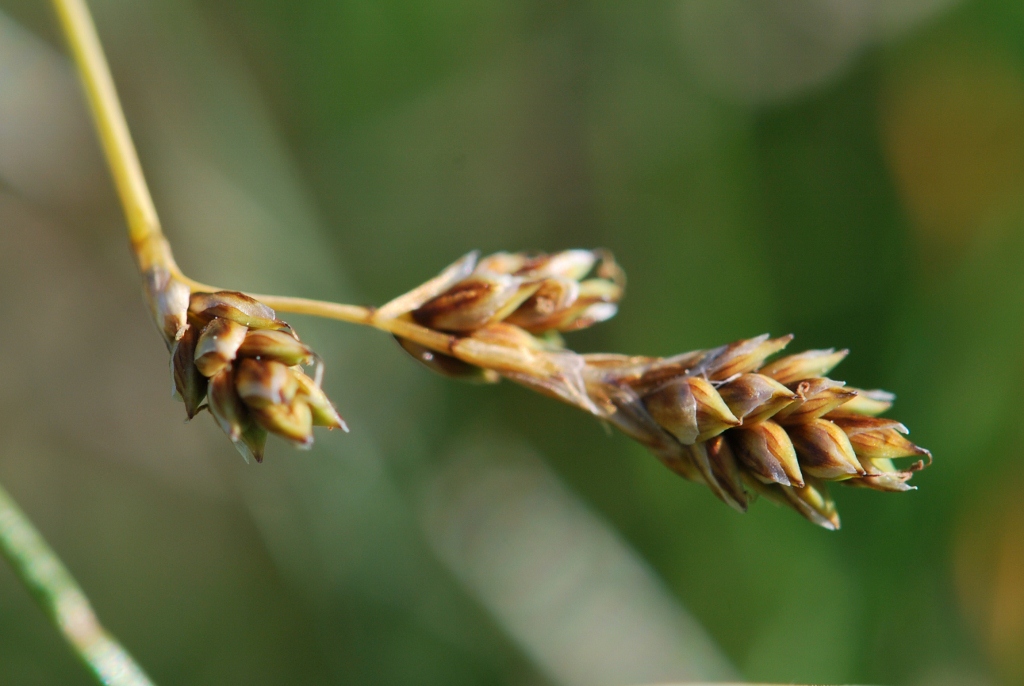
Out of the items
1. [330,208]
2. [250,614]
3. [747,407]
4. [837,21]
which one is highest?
[330,208]

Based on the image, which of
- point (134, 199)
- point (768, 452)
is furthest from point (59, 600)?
point (768, 452)

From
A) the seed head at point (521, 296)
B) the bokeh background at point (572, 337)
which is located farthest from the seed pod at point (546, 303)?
the bokeh background at point (572, 337)

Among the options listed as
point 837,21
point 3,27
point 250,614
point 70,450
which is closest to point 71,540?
point 70,450

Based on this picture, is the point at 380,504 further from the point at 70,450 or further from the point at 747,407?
the point at 747,407

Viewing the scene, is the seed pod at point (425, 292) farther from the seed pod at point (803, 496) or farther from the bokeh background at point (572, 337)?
the bokeh background at point (572, 337)

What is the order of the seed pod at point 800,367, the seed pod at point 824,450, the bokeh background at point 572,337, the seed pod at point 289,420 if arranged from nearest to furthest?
the seed pod at point 289,420
the seed pod at point 824,450
the seed pod at point 800,367
the bokeh background at point 572,337

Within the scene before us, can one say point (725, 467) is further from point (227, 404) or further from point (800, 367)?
point (227, 404)
